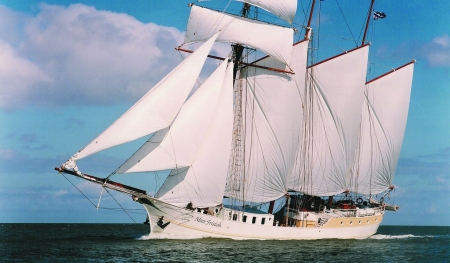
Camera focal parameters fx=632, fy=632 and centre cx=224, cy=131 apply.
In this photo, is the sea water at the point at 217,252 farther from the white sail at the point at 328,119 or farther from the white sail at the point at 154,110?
the white sail at the point at 328,119

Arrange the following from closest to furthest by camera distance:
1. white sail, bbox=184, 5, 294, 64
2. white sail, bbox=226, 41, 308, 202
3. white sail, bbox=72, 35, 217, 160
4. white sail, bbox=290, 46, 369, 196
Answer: white sail, bbox=72, 35, 217, 160 < white sail, bbox=184, 5, 294, 64 < white sail, bbox=226, 41, 308, 202 < white sail, bbox=290, 46, 369, 196

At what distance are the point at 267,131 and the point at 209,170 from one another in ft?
26.7

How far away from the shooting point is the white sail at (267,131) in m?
54.7

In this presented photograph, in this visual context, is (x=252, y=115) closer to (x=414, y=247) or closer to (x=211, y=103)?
(x=211, y=103)

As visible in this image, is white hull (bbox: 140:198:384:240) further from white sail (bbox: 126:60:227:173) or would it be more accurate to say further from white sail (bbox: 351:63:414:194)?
white sail (bbox: 351:63:414:194)

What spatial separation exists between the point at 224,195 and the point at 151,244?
9504 mm

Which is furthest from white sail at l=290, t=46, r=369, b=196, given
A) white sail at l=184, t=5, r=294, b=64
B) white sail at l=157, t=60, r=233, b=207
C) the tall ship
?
white sail at l=157, t=60, r=233, b=207

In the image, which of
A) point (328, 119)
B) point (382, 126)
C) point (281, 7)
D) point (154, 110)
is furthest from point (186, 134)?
point (382, 126)

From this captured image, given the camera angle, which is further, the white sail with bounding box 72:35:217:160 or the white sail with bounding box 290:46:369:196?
the white sail with bounding box 290:46:369:196

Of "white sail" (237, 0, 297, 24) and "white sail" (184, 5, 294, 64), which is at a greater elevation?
"white sail" (237, 0, 297, 24)

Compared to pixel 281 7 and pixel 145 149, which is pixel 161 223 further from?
pixel 281 7

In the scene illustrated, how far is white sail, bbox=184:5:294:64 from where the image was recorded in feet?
177

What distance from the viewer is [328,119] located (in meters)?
61.3

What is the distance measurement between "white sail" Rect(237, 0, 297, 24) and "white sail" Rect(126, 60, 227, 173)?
390 inches
